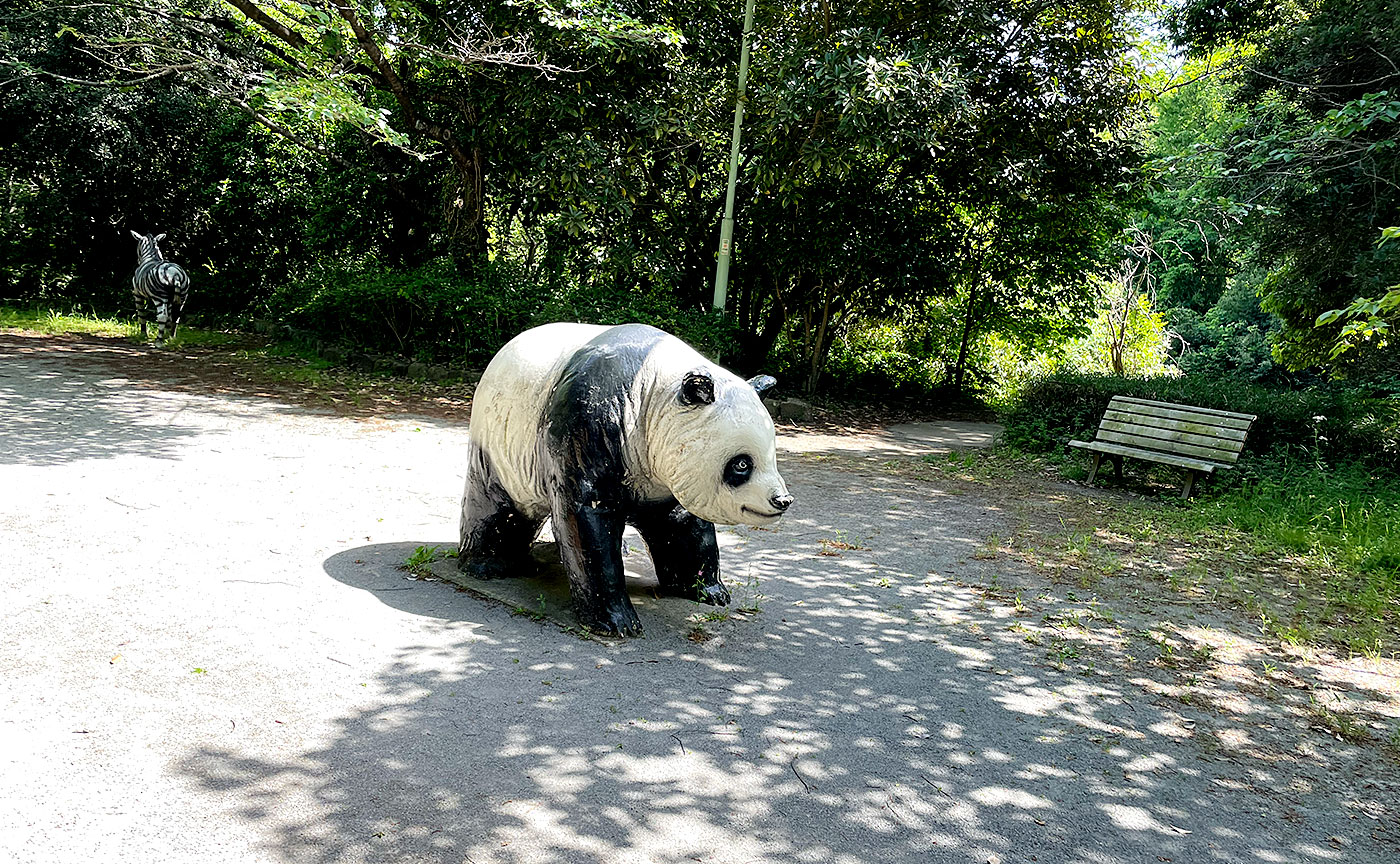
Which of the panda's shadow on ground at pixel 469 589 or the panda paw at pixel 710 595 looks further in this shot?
the panda paw at pixel 710 595

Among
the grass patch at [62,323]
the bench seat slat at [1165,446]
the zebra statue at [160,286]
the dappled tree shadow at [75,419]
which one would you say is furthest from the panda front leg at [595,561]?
the grass patch at [62,323]

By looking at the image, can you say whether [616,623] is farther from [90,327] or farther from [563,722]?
[90,327]

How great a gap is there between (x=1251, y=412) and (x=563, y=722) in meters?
8.93

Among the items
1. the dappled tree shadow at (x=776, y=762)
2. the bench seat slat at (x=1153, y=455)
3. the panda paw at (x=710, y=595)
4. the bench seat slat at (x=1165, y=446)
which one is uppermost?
the bench seat slat at (x=1165, y=446)

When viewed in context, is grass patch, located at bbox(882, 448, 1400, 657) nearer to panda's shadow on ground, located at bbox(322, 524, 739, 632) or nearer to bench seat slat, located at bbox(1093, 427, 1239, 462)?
bench seat slat, located at bbox(1093, 427, 1239, 462)

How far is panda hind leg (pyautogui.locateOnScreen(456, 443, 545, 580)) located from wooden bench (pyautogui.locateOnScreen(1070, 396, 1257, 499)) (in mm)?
6946

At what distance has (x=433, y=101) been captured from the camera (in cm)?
1363

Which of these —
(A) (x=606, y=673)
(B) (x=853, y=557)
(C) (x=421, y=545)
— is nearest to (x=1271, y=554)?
(B) (x=853, y=557)

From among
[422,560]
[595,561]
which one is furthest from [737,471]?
[422,560]

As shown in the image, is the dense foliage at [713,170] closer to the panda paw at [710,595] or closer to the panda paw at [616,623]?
the panda paw at [710,595]

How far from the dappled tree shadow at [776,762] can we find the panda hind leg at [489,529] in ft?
0.94

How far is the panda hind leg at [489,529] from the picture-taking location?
5297 millimetres

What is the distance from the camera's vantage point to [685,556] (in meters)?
5.38

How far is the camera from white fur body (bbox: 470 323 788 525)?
4453mm
